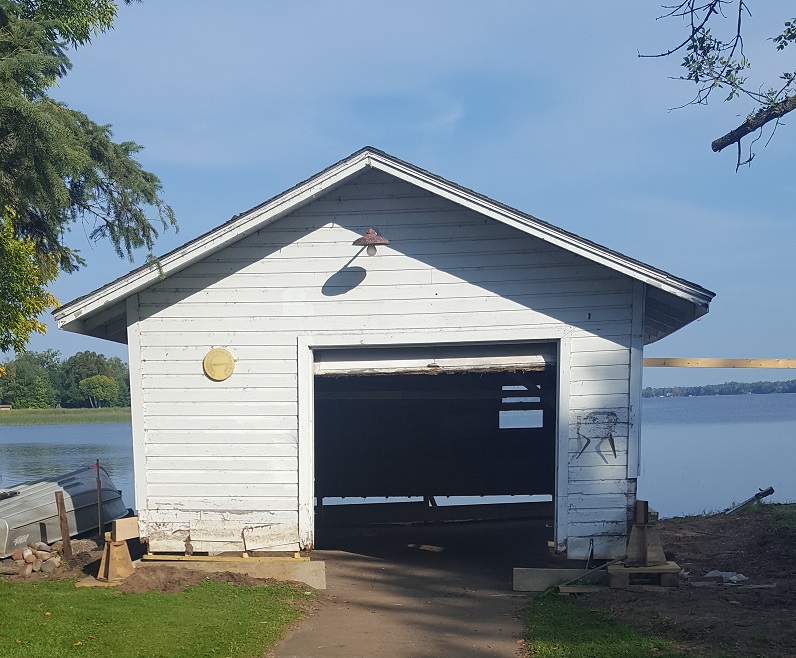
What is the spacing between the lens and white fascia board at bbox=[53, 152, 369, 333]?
954 centimetres

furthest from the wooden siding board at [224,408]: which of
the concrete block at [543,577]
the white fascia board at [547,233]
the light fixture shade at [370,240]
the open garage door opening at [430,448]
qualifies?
the open garage door opening at [430,448]

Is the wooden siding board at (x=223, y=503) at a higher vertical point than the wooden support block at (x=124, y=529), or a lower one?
higher

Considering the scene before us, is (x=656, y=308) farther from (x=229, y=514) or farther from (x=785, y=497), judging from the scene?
(x=785, y=497)

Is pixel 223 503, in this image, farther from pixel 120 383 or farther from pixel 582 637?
pixel 120 383

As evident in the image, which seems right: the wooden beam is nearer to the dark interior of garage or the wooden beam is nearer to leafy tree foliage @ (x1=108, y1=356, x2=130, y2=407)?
the dark interior of garage

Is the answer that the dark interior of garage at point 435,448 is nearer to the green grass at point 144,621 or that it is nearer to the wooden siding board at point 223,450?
the wooden siding board at point 223,450

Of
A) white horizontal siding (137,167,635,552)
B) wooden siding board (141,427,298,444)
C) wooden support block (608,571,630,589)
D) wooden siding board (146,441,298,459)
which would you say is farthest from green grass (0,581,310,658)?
wooden support block (608,571,630,589)

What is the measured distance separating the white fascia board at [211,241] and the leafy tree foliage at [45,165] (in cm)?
115

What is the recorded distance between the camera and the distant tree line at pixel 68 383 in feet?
229

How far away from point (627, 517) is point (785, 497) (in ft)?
59.7

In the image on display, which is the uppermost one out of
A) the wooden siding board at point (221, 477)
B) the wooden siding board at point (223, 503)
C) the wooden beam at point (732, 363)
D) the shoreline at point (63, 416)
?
the wooden beam at point (732, 363)

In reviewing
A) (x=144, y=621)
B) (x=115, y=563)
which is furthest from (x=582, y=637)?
(x=115, y=563)

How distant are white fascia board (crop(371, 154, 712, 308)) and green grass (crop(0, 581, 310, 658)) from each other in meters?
4.96

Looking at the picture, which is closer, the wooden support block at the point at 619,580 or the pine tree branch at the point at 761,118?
the pine tree branch at the point at 761,118
